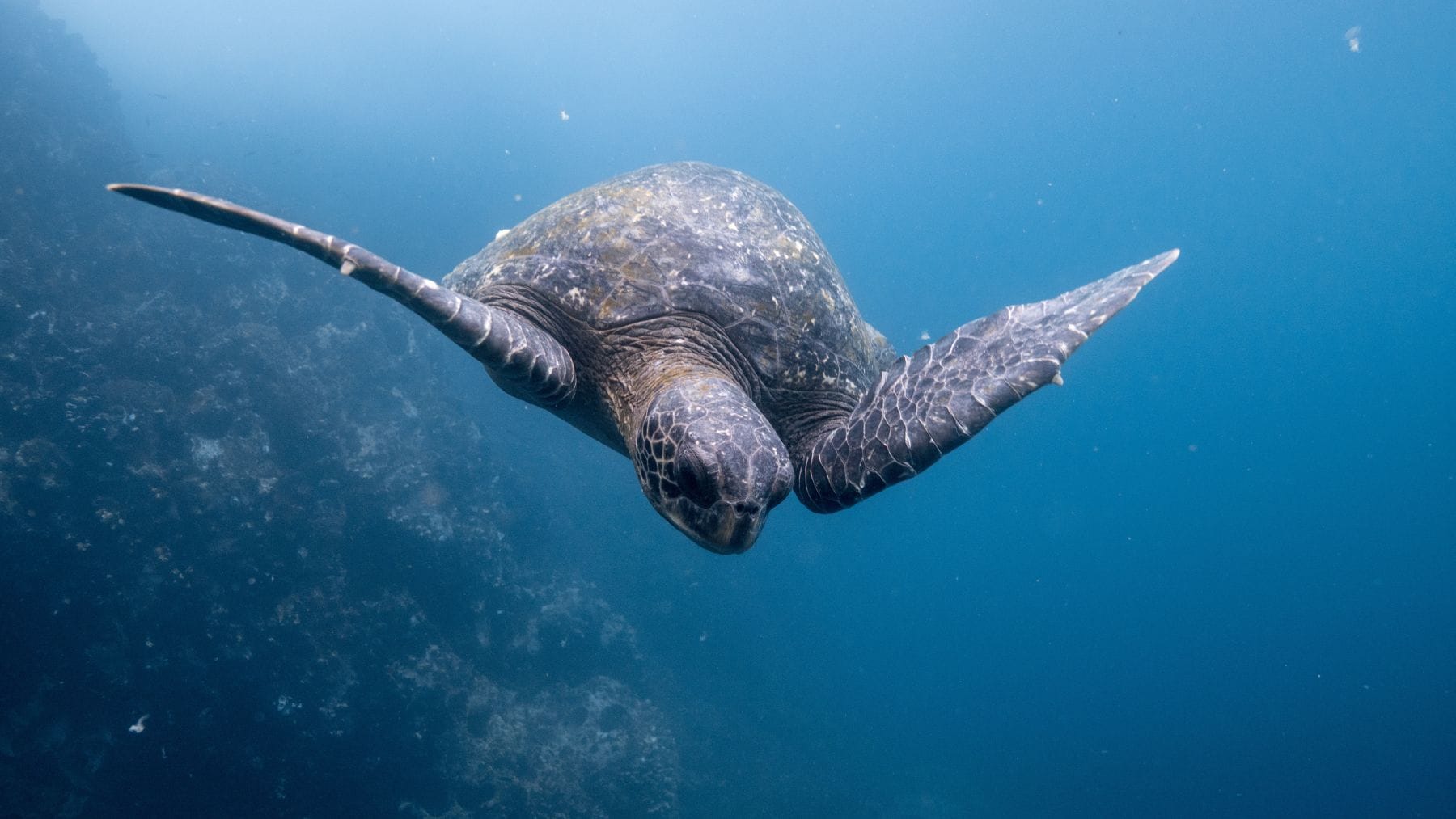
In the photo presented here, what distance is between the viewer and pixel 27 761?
8578mm

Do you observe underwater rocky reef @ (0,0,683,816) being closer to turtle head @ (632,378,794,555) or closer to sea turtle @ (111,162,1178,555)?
sea turtle @ (111,162,1178,555)

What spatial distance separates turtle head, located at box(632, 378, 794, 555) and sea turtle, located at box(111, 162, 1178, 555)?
0.4 inches

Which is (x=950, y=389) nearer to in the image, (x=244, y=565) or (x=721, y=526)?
(x=721, y=526)

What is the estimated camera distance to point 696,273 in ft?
14.3

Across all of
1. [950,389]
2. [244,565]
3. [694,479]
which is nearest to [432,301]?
[694,479]

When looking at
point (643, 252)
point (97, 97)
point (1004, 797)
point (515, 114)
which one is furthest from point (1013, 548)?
point (97, 97)

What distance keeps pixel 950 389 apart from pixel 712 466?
1691 mm

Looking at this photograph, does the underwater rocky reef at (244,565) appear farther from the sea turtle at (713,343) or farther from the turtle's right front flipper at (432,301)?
the turtle's right front flipper at (432,301)

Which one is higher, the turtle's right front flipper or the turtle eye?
the turtle's right front flipper

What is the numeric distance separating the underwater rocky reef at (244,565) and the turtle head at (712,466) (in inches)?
424

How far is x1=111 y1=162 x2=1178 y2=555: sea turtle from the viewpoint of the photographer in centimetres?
299

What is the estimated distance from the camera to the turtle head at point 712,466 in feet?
9.29

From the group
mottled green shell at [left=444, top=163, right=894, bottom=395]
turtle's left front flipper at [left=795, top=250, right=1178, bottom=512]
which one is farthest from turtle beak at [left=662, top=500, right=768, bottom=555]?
mottled green shell at [left=444, top=163, right=894, bottom=395]

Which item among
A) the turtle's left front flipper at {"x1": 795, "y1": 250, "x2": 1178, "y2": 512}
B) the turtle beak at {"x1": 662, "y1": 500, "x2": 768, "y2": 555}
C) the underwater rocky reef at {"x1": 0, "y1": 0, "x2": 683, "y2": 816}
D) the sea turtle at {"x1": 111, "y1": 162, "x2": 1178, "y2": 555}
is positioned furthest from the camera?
the underwater rocky reef at {"x1": 0, "y1": 0, "x2": 683, "y2": 816}
